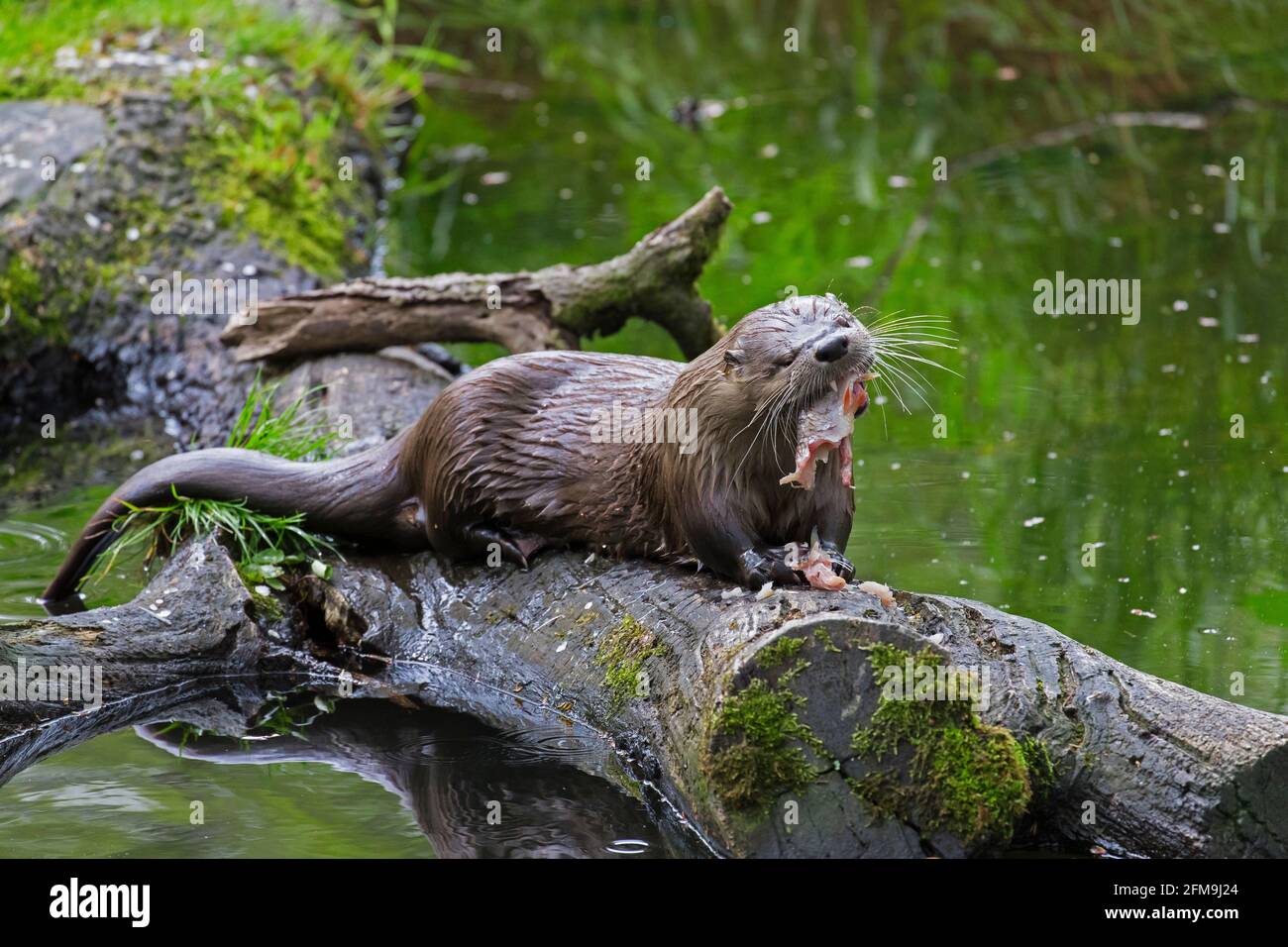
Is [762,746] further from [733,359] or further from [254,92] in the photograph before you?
[254,92]

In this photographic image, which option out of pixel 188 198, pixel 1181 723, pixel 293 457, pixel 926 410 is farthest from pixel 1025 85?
pixel 1181 723

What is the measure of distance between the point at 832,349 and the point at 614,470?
753 millimetres

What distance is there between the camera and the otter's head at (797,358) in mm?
3777

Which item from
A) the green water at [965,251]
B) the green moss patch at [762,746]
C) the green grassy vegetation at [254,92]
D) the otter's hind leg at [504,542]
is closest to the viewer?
the green moss patch at [762,746]

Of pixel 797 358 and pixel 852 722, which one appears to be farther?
pixel 797 358

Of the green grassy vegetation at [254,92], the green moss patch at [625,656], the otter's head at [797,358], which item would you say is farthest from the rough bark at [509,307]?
the green moss patch at [625,656]

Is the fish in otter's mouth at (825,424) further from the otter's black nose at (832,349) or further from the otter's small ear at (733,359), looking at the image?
the otter's small ear at (733,359)

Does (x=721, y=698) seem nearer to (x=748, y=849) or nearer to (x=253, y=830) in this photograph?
(x=748, y=849)

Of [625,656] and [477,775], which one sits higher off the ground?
[625,656]

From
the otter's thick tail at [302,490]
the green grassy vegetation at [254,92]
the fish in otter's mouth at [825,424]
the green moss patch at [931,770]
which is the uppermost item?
the green grassy vegetation at [254,92]

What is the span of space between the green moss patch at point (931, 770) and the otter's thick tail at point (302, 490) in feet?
5.53

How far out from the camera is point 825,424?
3.82 m

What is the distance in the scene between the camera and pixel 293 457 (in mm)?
5164

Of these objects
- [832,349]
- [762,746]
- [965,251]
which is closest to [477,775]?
[762,746]
